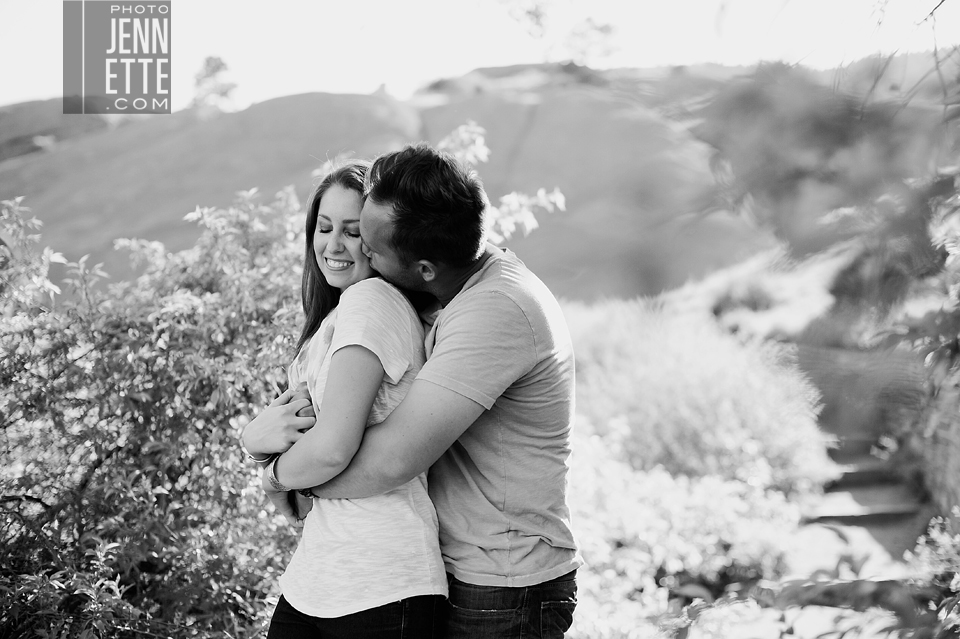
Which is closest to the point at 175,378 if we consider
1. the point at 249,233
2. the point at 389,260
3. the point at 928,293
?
the point at 249,233

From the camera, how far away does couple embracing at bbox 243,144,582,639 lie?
1.21 metres

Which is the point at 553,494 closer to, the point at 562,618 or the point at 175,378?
the point at 562,618

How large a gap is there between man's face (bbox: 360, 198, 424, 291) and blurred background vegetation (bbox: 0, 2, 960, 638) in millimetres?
322

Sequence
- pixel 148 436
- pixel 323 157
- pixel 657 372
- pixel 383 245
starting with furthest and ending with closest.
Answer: pixel 323 157
pixel 657 372
pixel 148 436
pixel 383 245

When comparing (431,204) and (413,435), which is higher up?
(431,204)

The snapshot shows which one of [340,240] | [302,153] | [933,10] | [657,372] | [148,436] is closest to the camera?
[933,10]

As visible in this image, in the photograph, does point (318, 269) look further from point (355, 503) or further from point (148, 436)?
point (148, 436)

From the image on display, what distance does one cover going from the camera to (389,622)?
125cm

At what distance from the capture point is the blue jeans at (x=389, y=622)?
1.24 metres

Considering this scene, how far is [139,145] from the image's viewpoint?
32.0ft

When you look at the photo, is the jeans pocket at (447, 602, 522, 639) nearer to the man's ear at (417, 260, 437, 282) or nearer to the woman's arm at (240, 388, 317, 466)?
the woman's arm at (240, 388, 317, 466)

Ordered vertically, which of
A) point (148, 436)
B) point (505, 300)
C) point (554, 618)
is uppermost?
point (505, 300)

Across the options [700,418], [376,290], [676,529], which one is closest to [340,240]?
[376,290]

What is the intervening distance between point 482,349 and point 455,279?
17cm
